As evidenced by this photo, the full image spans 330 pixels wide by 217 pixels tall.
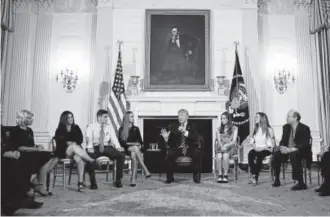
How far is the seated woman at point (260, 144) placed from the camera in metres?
Answer: 5.81

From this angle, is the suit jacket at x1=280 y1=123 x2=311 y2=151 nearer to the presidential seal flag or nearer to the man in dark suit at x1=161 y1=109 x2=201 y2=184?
the man in dark suit at x1=161 y1=109 x2=201 y2=184

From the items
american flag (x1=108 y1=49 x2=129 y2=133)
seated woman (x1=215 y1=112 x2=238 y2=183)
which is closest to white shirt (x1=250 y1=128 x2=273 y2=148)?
seated woman (x1=215 y1=112 x2=238 y2=183)

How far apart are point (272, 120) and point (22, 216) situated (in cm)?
703

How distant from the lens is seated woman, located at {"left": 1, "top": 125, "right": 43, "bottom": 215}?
3.20 m

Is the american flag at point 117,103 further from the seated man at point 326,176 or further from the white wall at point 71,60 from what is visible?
the seated man at point 326,176

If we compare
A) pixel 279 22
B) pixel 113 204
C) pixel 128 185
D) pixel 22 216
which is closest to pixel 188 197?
pixel 113 204

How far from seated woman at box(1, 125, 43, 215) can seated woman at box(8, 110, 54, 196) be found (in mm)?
743

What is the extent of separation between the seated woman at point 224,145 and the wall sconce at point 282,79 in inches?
126

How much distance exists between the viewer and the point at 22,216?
3.17m

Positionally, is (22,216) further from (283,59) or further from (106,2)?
(283,59)

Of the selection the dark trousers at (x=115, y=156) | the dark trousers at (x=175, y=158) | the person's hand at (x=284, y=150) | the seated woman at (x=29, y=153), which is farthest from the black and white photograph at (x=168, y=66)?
the seated woman at (x=29, y=153)

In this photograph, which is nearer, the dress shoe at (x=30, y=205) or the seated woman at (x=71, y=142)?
the dress shoe at (x=30, y=205)

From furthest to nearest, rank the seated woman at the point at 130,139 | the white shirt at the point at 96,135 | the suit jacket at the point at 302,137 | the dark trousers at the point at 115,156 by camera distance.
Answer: the seated woman at the point at 130,139
the white shirt at the point at 96,135
the dark trousers at the point at 115,156
the suit jacket at the point at 302,137

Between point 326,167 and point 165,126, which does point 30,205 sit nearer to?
point 326,167
